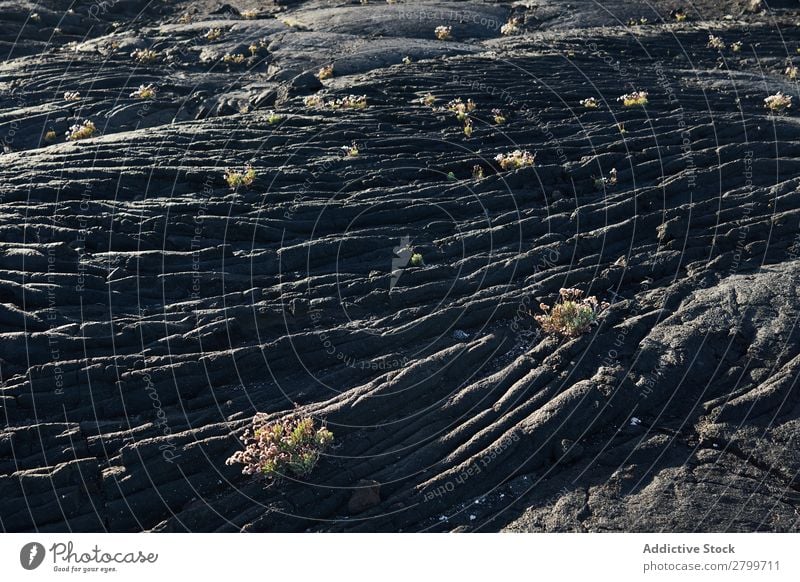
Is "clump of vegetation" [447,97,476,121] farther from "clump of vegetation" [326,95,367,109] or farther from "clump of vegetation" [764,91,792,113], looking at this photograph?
"clump of vegetation" [764,91,792,113]

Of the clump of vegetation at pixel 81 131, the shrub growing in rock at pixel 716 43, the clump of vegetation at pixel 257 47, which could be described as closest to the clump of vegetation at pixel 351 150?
the clump of vegetation at pixel 81 131

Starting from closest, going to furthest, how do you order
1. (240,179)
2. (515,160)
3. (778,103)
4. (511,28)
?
(240,179) → (515,160) → (778,103) → (511,28)

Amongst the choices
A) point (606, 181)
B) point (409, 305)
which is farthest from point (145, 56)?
point (409, 305)

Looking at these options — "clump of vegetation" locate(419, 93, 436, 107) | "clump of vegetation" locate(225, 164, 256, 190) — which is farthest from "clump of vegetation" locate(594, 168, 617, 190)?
"clump of vegetation" locate(225, 164, 256, 190)

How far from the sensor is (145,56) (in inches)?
1437

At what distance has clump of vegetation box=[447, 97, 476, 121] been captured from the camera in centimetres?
2636

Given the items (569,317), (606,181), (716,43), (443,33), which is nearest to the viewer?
(569,317)

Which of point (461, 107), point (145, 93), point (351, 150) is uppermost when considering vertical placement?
point (145, 93)

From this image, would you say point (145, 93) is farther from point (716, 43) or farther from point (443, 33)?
point (716, 43)

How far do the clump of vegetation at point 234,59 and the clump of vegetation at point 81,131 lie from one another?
29.3 feet

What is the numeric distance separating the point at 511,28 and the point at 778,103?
16866mm

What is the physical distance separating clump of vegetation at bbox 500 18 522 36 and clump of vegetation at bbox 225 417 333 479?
105 feet

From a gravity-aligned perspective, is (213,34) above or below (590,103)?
above

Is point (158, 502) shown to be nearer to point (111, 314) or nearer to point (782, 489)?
point (111, 314)
